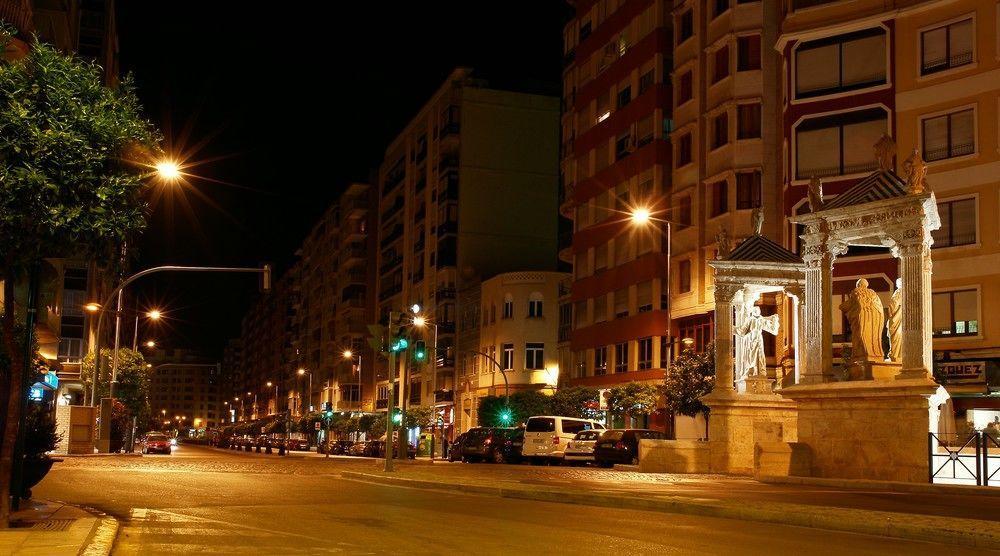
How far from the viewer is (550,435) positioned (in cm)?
4591

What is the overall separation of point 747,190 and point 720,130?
10.4 ft

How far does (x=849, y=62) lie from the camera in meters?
43.7

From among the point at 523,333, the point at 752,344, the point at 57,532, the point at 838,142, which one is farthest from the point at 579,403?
the point at 57,532

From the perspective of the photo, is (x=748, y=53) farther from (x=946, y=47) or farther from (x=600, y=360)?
(x=600, y=360)

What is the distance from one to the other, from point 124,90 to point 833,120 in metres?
34.8

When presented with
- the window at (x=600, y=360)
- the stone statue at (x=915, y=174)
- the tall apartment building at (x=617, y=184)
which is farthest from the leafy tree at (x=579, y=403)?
the stone statue at (x=915, y=174)

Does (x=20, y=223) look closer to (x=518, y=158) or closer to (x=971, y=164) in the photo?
(x=971, y=164)

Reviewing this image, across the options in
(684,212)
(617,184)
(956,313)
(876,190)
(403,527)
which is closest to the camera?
(403,527)

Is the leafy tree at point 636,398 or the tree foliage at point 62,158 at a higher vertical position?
the tree foliage at point 62,158

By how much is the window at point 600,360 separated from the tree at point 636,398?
6.51 metres

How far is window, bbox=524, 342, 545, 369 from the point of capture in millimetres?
72125

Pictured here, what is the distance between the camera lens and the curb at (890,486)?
2134 centimetres

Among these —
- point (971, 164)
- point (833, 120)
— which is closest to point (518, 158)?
point (833, 120)

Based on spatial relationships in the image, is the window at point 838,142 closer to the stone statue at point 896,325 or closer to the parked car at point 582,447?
the parked car at point 582,447
